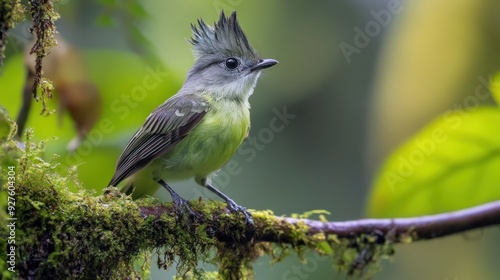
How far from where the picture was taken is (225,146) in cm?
350

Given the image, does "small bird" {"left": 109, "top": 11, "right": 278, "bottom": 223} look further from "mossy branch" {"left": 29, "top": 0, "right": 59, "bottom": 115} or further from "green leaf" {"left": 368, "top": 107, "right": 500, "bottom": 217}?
"mossy branch" {"left": 29, "top": 0, "right": 59, "bottom": 115}

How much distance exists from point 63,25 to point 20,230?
1931 millimetres

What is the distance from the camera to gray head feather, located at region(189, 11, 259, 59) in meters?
4.21

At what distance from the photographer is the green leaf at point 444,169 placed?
2889 mm

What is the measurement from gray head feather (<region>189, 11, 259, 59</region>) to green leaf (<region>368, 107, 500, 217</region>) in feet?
5.40

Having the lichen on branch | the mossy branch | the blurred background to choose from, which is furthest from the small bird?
the lichen on branch

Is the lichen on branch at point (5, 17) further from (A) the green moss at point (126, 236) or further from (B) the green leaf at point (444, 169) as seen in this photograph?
(B) the green leaf at point (444, 169)

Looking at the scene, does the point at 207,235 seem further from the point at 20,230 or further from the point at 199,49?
the point at 199,49

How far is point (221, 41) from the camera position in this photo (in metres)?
4.32

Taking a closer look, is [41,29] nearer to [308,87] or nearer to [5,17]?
[5,17]

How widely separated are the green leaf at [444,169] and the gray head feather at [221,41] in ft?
5.40

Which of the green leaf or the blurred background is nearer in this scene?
the green leaf

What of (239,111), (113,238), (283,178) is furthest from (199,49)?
(283,178)

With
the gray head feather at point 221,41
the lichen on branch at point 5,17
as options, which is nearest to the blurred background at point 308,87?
the gray head feather at point 221,41
